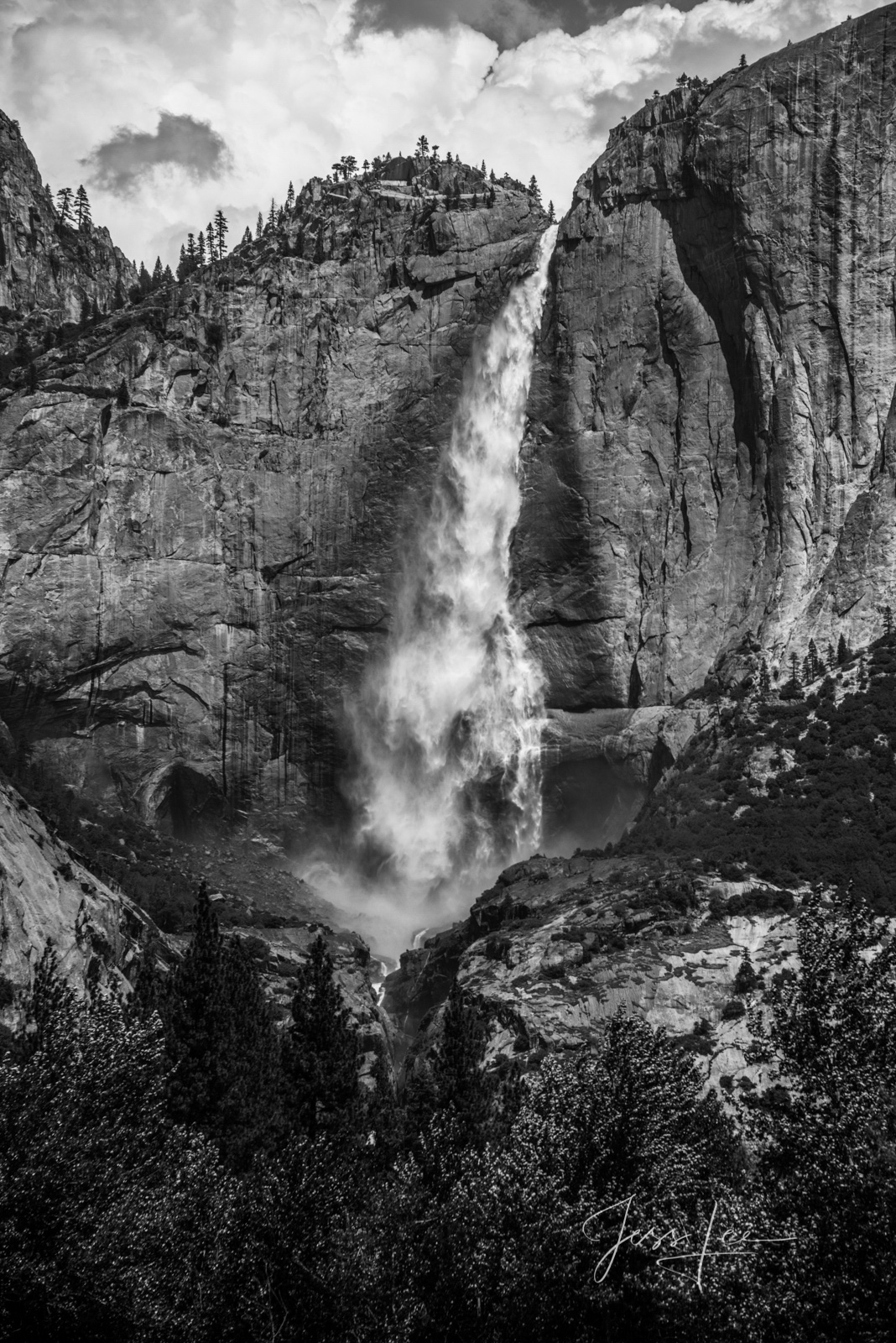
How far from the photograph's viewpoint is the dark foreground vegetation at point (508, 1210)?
84.6 feet

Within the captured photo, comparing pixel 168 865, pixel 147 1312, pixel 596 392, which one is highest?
pixel 596 392

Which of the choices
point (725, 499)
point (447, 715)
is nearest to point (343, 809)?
point (447, 715)

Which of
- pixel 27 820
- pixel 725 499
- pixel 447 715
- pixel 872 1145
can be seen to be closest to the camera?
pixel 872 1145

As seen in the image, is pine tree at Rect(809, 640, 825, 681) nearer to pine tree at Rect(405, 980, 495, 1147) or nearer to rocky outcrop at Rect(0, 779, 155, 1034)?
pine tree at Rect(405, 980, 495, 1147)

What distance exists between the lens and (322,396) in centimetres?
10250

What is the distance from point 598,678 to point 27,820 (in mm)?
45216

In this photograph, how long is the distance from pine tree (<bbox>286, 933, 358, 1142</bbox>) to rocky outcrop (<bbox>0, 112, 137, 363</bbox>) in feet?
280

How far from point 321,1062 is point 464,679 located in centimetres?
5445

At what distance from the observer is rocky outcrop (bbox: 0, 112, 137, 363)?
124 meters

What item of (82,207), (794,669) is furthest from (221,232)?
(794,669)

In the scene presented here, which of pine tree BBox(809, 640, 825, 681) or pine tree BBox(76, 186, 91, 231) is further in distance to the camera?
pine tree BBox(76, 186, 91, 231)

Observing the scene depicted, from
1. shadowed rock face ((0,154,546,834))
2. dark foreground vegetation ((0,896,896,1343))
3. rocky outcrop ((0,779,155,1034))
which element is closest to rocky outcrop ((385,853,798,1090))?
rocky outcrop ((0,779,155,1034))

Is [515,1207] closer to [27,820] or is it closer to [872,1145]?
[872,1145]
